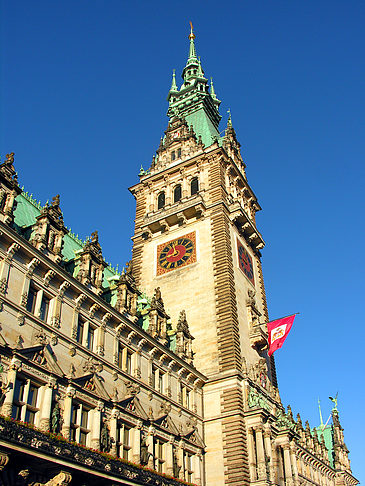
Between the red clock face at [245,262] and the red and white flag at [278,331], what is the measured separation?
21.0 ft

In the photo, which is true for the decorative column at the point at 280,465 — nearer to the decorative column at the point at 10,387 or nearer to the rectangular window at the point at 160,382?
the rectangular window at the point at 160,382

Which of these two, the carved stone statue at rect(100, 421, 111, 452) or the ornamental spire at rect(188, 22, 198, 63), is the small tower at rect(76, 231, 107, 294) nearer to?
the carved stone statue at rect(100, 421, 111, 452)

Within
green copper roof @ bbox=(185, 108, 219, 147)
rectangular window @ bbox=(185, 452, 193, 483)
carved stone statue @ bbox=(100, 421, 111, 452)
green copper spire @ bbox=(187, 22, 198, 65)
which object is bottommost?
carved stone statue @ bbox=(100, 421, 111, 452)

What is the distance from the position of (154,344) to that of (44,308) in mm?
10351

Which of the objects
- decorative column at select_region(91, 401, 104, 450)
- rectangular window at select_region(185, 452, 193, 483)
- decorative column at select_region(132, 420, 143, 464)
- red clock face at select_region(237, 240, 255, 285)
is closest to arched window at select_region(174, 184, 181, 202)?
red clock face at select_region(237, 240, 255, 285)

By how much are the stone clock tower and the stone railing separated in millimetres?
11590

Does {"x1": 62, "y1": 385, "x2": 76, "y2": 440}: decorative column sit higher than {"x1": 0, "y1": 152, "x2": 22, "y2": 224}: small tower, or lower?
lower

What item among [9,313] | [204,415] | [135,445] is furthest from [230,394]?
[9,313]

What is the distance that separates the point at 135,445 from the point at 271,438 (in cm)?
1434

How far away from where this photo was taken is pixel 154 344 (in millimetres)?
36094

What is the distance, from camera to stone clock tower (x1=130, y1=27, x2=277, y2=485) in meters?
39.1

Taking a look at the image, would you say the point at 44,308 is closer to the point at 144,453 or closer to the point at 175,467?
the point at 144,453

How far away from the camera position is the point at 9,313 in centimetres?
2500

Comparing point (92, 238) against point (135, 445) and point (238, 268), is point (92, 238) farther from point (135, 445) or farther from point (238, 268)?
point (238, 268)
